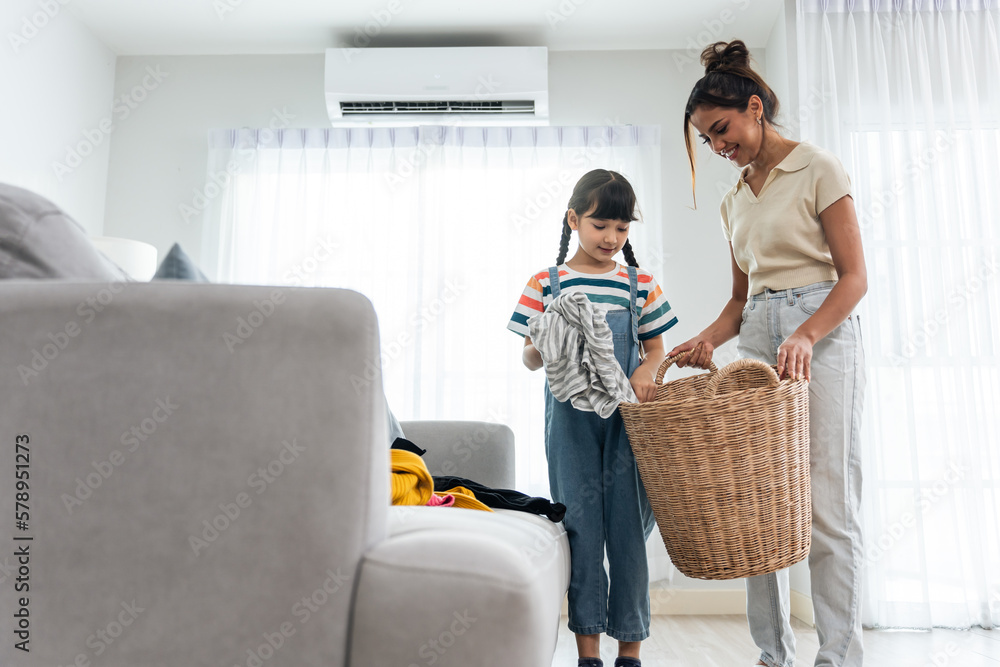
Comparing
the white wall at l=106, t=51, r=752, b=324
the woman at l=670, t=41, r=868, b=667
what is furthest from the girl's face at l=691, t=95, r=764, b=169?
the white wall at l=106, t=51, r=752, b=324

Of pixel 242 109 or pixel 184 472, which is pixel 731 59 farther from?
pixel 242 109

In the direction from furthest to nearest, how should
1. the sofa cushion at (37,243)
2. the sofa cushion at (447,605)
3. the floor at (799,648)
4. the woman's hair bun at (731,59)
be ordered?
the floor at (799,648), the woman's hair bun at (731,59), the sofa cushion at (37,243), the sofa cushion at (447,605)

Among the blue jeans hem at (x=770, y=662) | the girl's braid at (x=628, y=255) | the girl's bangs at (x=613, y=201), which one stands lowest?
the blue jeans hem at (x=770, y=662)

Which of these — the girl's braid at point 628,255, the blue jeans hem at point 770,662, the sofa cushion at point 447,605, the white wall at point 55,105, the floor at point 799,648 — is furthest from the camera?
the white wall at point 55,105

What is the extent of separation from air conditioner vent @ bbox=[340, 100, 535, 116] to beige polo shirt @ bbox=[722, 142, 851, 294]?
164 centimetres

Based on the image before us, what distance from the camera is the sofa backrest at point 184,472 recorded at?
24.5 inches

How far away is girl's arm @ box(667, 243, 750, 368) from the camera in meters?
1.52

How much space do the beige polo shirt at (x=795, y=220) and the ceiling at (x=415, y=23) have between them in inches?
62.7

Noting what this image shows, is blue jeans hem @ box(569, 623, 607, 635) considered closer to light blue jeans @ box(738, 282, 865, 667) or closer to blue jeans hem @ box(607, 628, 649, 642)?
blue jeans hem @ box(607, 628, 649, 642)

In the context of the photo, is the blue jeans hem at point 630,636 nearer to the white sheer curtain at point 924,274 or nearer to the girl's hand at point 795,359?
the girl's hand at point 795,359

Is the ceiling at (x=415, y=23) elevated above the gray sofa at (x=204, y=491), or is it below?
above

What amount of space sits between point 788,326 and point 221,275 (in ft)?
7.83

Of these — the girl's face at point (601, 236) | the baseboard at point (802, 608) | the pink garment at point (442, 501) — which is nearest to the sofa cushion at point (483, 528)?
the pink garment at point (442, 501)

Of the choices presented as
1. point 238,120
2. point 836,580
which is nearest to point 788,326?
point 836,580
